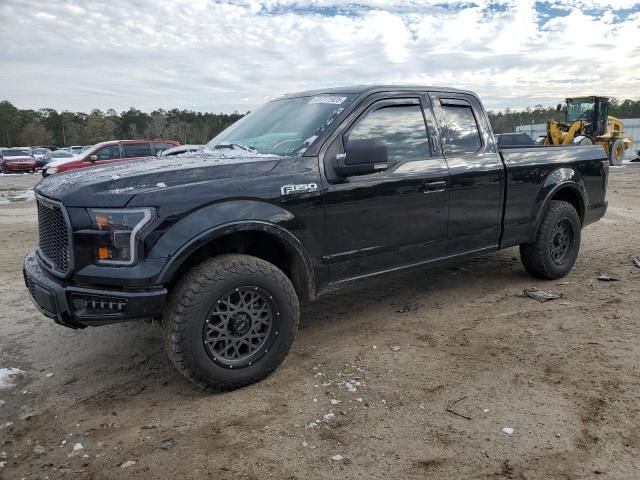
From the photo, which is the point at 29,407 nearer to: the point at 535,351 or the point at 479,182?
the point at 535,351

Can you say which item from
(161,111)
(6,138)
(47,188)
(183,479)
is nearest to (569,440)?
(183,479)

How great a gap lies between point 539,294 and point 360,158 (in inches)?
104

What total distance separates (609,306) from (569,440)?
8.07 feet

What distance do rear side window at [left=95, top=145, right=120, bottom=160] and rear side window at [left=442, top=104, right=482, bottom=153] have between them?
519 inches

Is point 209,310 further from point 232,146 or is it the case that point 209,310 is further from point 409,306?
point 409,306

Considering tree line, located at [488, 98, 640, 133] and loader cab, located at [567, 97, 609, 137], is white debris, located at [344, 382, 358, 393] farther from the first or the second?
tree line, located at [488, 98, 640, 133]

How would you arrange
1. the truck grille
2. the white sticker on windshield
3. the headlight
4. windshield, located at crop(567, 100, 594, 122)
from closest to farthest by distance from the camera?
the headlight, the truck grille, the white sticker on windshield, windshield, located at crop(567, 100, 594, 122)

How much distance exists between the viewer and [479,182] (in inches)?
180

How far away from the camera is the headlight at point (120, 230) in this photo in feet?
9.43

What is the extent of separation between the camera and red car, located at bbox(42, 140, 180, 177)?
14500 millimetres

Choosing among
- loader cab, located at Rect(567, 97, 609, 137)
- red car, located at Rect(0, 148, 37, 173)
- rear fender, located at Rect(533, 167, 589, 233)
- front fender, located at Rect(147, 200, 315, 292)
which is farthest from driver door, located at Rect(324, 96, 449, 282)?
red car, located at Rect(0, 148, 37, 173)

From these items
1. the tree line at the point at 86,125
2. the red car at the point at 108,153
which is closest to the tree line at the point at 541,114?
the tree line at the point at 86,125

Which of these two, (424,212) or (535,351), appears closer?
(535,351)

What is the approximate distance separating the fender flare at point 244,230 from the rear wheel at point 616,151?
2328 centimetres
